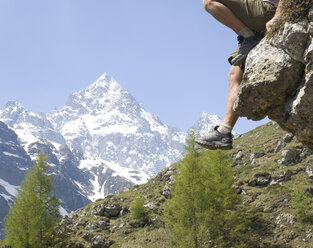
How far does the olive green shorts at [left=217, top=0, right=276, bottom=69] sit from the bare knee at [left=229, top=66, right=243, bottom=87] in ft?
2.57

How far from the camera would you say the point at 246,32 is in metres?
5.91

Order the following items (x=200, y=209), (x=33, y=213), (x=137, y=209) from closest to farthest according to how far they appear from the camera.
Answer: (x=200, y=209) → (x=33, y=213) → (x=137, y=209)

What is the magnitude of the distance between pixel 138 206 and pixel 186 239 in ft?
42.7

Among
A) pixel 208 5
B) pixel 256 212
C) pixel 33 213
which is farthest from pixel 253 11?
pixel 33 213

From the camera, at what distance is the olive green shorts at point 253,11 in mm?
5609

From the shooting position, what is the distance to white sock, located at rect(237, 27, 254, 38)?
19.3ft

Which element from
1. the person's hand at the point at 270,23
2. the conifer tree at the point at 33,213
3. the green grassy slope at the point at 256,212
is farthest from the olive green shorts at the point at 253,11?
the conifer tree at the point at 33,213

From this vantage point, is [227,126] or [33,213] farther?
[33,213]

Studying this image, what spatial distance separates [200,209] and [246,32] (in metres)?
19.2

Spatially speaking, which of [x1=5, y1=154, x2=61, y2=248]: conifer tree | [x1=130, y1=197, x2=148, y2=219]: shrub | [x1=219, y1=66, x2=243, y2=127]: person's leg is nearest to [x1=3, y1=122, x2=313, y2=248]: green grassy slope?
[x1=130, y1=197, x2=148, y2=219]: shrub

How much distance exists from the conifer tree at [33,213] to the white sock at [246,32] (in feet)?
81.9

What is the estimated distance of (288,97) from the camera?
5.54 m

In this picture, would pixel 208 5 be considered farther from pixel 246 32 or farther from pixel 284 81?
pixel 284 81

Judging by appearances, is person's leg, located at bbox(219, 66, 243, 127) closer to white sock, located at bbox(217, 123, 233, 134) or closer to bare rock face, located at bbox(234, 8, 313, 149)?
white sock, located at bbox(217, 123, 233, 134)
